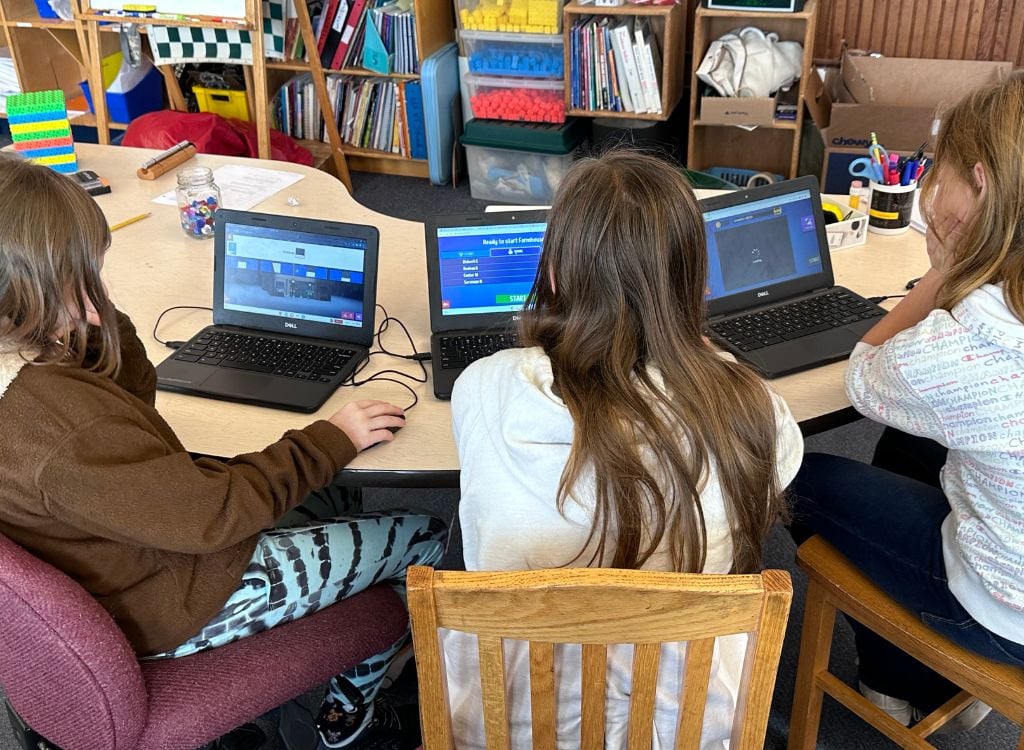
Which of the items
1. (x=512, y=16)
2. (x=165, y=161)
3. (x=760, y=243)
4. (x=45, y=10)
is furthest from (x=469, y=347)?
(x=45, y=10)

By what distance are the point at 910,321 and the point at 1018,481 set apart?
37 cm

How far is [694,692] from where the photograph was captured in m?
1.02

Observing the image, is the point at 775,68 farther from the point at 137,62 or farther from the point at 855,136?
the point at 137,62

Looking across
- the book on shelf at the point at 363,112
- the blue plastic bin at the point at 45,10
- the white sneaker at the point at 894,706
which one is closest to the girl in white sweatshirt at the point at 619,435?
the white sneaker at the point at 894,706

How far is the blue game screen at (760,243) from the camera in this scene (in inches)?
65.6

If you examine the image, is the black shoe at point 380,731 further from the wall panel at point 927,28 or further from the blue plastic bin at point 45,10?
the blue plastic bin at point 45,10

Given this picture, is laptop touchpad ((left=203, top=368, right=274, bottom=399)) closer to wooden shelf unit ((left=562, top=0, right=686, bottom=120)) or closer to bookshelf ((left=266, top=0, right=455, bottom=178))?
bookshelf ((left=266, top=0, right=455, bottom=178))

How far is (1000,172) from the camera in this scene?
1.21 m

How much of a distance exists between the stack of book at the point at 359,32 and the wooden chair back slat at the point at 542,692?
3227mm

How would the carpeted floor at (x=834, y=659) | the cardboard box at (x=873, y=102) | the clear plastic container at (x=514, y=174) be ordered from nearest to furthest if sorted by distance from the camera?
the carpeted floor at (x=834, y=659) → the cardboard box at (x=873, y=102) → the clear plastic container at (x=514, y=174)

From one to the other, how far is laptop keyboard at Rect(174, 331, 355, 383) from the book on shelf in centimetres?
253

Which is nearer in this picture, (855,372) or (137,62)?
(855,372)

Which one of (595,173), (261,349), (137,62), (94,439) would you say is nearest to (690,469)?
(595,173)

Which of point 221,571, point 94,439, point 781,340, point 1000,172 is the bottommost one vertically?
point 221,571
